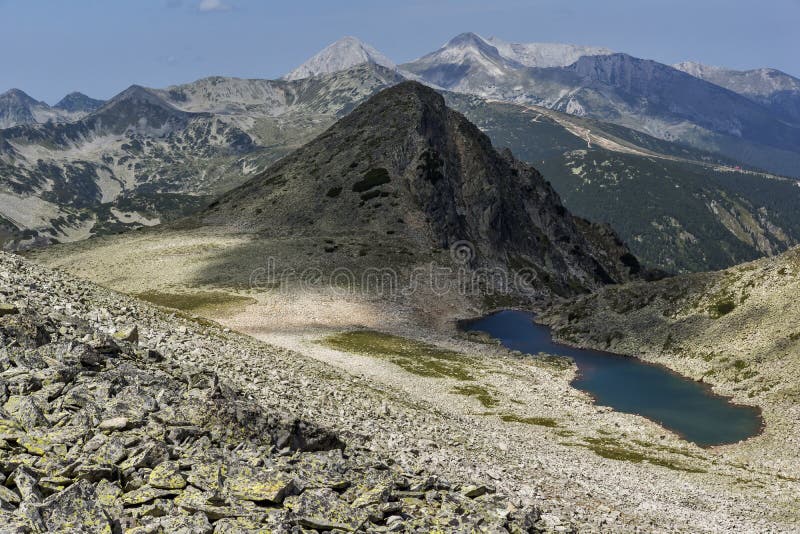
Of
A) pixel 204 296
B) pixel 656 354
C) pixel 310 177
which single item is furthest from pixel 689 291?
pixel 310 177

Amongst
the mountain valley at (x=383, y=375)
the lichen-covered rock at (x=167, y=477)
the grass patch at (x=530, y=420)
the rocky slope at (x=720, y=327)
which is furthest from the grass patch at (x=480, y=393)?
the lichen-covered rock at (x=167, y=477)

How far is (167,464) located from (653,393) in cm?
7694

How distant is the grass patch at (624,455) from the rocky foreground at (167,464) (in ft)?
105

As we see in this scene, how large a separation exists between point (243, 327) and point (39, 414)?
2707 inches

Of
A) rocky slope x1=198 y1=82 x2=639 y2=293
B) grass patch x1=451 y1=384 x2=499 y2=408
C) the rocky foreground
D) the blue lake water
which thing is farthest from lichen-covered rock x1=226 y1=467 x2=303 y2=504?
rocky slope x1=198 y1=82 x2=639 y2=293

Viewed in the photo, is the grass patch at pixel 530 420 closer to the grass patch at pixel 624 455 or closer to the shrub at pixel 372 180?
the grass patch at pixel 624 455

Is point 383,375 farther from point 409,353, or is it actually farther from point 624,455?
point 624,455

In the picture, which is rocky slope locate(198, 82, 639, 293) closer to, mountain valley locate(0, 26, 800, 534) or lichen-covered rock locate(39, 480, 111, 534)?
mountain valley locate(0, 26, 800, 534)

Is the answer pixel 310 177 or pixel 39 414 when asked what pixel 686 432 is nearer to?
pixel 39 414

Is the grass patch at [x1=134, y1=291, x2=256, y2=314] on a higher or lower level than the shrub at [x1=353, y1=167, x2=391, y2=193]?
lower

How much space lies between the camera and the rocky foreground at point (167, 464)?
1483cm

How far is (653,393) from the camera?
266ft

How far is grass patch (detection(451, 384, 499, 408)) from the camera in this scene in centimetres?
6347

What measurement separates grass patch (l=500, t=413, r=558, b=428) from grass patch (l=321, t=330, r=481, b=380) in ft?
42.8
